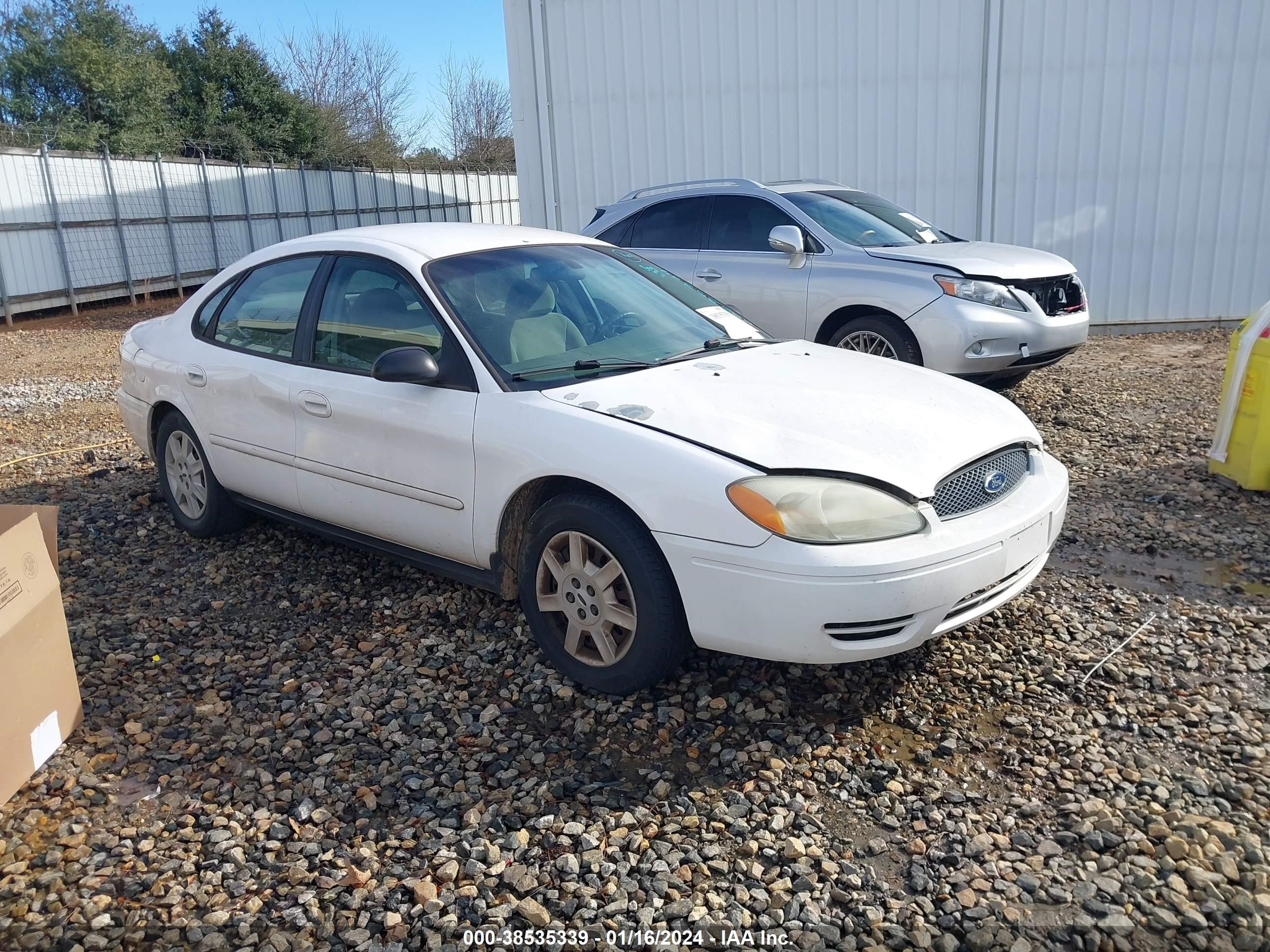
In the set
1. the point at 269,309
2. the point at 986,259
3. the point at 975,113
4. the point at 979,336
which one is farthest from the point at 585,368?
the point at 975,113

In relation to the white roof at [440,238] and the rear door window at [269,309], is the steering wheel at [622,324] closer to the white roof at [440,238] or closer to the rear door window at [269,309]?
the white roof at [440,238]

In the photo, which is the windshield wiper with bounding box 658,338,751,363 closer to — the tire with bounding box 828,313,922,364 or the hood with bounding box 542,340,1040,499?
the hood with bounding box 542,340,1040,499

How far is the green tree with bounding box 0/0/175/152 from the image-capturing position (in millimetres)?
23688

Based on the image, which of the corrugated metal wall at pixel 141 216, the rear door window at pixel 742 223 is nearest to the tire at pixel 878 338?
the rear door window at pixel 742 223

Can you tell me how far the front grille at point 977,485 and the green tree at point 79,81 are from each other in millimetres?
24514

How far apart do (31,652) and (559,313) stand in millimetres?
2239

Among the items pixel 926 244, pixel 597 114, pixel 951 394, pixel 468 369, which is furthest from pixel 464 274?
pixel 597 114

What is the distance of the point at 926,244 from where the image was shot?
7.80 m

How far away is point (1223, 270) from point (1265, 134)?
1506 millimetres

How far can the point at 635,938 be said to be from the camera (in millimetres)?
2469

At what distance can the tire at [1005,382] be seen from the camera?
7.11 m

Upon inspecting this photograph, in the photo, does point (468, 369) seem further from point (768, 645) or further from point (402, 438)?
point (768, 645)

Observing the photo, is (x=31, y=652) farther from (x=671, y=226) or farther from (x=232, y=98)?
(x=232, y=98)

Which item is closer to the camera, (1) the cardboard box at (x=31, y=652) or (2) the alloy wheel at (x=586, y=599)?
(1) the cardboard box at (x=31, y=652)
